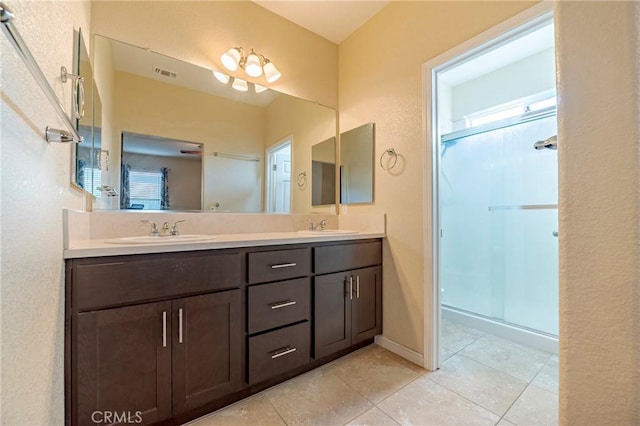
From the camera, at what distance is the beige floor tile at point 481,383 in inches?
54.8

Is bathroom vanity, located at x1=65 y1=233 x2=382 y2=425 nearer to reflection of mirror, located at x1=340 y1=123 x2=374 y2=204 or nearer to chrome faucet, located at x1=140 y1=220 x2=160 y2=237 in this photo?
chrome faucet, located at x1=140 y1=220 x2=160 y2=237

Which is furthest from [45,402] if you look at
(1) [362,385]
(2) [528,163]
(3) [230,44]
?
(2) [528,163]

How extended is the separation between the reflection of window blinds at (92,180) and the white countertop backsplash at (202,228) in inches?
4.7

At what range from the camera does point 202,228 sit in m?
1.79

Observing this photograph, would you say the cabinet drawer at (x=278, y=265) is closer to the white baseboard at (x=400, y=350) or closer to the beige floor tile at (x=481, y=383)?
the white baseboard at (x=400, y=350)

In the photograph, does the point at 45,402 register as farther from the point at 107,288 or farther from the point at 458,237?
the point at 458,237

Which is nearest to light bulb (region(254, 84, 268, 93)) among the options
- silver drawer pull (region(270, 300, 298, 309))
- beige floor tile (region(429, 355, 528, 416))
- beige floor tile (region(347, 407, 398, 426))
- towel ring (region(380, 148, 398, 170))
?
towel ring (region(380, 148, 398, 170))

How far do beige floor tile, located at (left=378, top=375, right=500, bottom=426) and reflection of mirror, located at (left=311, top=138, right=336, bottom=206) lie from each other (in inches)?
58.9

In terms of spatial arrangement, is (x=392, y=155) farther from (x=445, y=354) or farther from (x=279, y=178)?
(x=445, y=354)

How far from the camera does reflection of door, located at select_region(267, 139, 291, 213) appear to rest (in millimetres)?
2113

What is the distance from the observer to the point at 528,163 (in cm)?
235

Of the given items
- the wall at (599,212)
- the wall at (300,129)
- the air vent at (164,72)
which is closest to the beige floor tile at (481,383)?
the wall at (599,212)

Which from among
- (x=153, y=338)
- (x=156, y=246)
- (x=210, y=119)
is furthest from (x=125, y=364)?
(x=210, y=119)

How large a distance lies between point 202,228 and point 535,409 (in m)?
2.15
